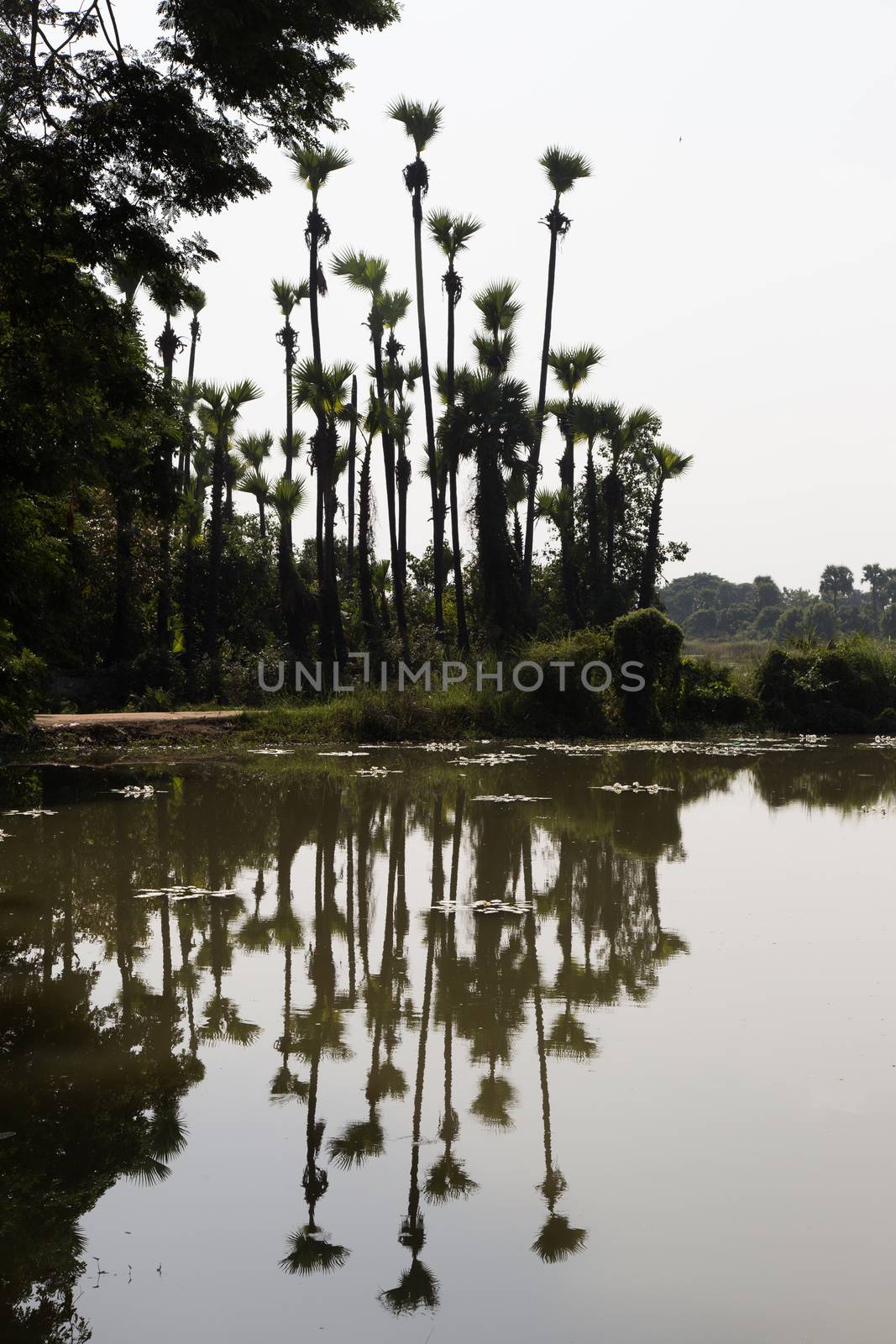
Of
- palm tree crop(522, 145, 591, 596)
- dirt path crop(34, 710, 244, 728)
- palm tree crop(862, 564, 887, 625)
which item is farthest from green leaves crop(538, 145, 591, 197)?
palm tree crop(862, 564, 887, 625)

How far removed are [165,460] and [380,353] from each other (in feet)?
57.6

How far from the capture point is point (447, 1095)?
537 centimetres

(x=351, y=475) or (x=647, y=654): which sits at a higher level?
(x=351, y=475)

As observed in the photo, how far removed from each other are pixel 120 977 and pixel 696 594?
14083 centimetres

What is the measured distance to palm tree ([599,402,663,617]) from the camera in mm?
36656

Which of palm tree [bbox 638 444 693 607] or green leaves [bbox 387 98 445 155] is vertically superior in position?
green leaves [bbox 387 98 445 155]

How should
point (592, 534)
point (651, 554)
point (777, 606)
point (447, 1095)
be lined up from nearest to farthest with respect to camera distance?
point (447, 1095) < point (651, 554) < point (592, 534) < point (777, 606)

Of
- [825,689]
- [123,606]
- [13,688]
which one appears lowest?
[825,689]

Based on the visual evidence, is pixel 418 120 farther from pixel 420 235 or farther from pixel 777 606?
pixel 777 606

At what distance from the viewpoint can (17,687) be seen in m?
8.89

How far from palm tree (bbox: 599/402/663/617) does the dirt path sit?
17.4 metres

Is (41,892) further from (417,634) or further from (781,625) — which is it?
(781,625)

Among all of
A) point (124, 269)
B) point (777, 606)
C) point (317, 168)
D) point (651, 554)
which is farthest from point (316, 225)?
point (777, 606)

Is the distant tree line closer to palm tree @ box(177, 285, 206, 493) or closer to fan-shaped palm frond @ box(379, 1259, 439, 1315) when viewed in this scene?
palm tree @ box(177, 285, 206, 493)
